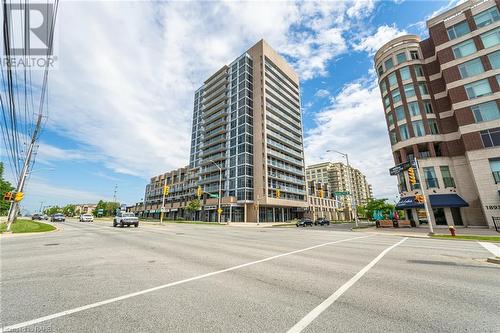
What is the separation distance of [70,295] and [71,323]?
156 cm

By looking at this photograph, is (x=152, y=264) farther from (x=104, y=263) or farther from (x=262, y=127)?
(x=262, y=127)

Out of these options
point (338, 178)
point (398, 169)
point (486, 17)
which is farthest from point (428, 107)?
point (338, 178)

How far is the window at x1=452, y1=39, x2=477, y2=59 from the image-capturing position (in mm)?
28391

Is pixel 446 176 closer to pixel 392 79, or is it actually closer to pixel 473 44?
pixel 392 79

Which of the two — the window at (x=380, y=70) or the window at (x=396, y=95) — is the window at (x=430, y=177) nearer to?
the window at (x=396, y=95)

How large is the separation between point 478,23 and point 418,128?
48.5ft

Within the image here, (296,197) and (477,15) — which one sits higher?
(477,15)

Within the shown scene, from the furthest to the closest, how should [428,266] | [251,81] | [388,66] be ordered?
[251,81] < [388,66] < [428,266]

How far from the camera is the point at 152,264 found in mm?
6988

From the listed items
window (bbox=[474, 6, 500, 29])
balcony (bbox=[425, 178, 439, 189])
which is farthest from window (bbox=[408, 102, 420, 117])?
window (bbox=[474, 6, 500, 29])

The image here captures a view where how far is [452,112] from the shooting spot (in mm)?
29891

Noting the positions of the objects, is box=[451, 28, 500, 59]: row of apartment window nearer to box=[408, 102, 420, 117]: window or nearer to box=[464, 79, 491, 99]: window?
box=[464, 79, 491, 99]: window

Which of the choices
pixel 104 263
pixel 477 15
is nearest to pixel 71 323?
pixel 104 263

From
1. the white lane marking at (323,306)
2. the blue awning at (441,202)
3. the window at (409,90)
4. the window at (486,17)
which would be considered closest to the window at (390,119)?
the window at (409,90)
